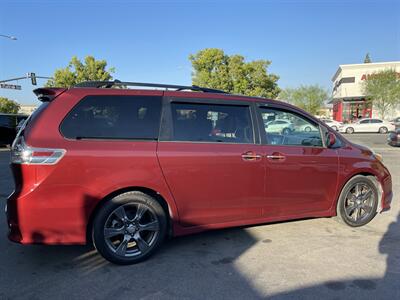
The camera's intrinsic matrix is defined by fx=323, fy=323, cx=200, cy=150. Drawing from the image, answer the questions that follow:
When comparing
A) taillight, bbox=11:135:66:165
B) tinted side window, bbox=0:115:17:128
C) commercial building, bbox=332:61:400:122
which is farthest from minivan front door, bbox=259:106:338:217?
commercial building, bbox=332:61:400:122

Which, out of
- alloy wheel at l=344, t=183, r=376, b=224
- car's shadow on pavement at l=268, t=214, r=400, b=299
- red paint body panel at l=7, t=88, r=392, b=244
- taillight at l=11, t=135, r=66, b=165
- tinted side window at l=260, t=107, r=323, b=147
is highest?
tinted side window at l=260, t=107, r=323, b=147

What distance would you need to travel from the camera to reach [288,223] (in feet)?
15.7

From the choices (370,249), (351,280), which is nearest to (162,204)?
(351,280)

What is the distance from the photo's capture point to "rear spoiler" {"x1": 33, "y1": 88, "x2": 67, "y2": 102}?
337 cm

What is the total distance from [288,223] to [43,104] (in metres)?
3.63

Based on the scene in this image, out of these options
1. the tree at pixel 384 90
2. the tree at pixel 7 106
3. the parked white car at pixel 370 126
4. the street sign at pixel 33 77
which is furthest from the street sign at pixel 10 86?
the tree at pixel 384 90

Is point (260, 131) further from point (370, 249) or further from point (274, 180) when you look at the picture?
point (370, 249)

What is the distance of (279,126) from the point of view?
428cm

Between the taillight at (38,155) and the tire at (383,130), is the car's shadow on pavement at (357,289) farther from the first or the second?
the tire at (383,130)

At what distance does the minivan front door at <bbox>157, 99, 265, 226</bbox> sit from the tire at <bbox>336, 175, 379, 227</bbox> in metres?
1.41

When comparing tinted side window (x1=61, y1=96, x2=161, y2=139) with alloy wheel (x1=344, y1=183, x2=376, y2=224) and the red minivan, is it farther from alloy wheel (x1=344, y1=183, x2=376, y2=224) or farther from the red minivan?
alloy wheel (x1=344, y1=183, x2=376, y2=224)

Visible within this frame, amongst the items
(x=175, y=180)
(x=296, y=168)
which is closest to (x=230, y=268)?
(x=175, y=180)

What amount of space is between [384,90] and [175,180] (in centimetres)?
4346

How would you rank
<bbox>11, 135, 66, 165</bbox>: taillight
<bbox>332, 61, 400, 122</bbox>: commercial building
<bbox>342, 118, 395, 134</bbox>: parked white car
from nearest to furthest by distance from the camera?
1. <bbox>11, 135, 66, 165</bbox>: taillight
2. <bbox>342, 118, 395, 134</bbox>: parked white car
3. <bbox>332, 61, 400, 122</bbox>: commercial building
